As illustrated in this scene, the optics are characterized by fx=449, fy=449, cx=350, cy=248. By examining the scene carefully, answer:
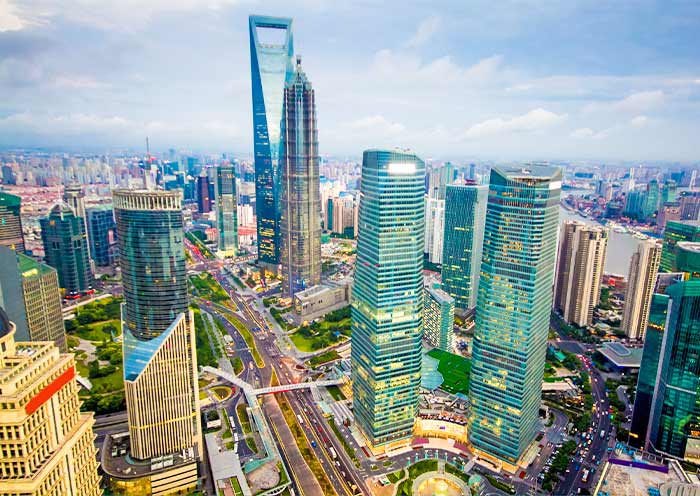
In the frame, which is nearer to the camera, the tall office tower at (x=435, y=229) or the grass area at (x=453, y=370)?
the grass area at (x=453, y=370)

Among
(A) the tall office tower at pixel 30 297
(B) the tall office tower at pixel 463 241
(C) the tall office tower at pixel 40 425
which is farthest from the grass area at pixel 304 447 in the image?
(B) the tall office tower at pixel 463 241

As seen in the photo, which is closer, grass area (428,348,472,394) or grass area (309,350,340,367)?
grass area (428,348,472,394)

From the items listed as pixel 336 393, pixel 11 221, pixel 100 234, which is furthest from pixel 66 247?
pixel 336 393

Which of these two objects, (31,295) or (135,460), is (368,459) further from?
(31,295)

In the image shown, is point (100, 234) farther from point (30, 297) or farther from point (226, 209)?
point (30, 297)

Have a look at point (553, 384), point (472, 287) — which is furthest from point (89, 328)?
point (553, 384)

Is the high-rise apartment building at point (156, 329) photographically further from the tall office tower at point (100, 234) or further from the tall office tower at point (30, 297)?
the tall office tower at point (100, 234)

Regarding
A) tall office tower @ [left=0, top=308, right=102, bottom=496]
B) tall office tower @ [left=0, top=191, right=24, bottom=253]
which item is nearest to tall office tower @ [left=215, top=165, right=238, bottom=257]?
tall office tower @ [left=0, top=191, right=24, bottom=253]

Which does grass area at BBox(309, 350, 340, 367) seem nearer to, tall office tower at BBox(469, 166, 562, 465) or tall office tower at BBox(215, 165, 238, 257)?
tall office tower at BBox(469, 166, 562, 465)
